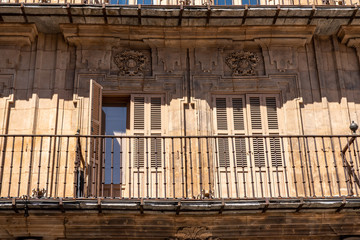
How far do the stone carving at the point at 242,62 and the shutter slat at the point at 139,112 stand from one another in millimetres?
2014

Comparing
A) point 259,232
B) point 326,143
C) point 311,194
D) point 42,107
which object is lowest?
point 259,232

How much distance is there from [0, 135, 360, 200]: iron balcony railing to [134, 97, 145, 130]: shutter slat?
12.8 inches

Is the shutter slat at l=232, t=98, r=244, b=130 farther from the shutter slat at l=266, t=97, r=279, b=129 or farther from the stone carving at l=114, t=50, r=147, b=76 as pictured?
the stone carving at l=114, t=50, r=147, b=76

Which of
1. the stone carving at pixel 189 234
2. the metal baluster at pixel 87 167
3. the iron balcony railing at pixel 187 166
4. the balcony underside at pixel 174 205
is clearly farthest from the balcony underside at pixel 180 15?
the stone carving at pixel 189 234

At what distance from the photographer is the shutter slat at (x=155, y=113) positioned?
11.5 meters

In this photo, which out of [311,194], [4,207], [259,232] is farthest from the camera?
[311,194]

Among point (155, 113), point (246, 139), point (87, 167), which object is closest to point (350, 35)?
point (246, 139)

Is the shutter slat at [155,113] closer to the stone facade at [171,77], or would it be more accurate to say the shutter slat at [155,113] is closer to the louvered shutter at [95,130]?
the stone facade at [171,77]

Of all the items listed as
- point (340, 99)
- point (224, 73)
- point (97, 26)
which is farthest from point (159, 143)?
point (340, 99)

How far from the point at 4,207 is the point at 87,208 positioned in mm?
1339

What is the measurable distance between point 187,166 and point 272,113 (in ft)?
7.16

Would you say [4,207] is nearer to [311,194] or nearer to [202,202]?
[202,202]

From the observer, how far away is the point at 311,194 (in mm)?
10727

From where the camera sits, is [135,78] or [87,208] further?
[135,78]
